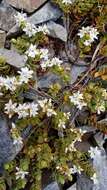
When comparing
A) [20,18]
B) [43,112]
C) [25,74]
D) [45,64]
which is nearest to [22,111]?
[43,112]

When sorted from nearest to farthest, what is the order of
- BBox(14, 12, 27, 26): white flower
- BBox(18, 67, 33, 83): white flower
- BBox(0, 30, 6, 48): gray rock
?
1. BBox(18, 67, 33, 83): white flower
2. BBox(14, 12, 27, 26): white flower
3. BBox(0, 30, 6, 48): gray rock

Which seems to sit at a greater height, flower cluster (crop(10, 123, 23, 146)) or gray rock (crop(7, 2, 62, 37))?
gray rock (crop(7, 2, 62, 37))

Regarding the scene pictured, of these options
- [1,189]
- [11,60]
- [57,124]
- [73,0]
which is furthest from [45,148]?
[73,0]

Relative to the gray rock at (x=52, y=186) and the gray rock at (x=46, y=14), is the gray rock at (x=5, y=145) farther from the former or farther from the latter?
the gray rock at (x=46, y=14)

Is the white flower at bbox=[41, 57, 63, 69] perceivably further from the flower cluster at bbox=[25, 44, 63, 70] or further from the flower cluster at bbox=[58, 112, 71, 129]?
the flower cluster at bbox=[58, 112, 71, 129]

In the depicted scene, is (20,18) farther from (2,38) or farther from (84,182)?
(84,182)

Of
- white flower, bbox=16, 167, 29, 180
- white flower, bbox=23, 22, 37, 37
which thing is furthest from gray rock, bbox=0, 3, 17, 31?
white flower, bbox=16, 167, 29, 180
